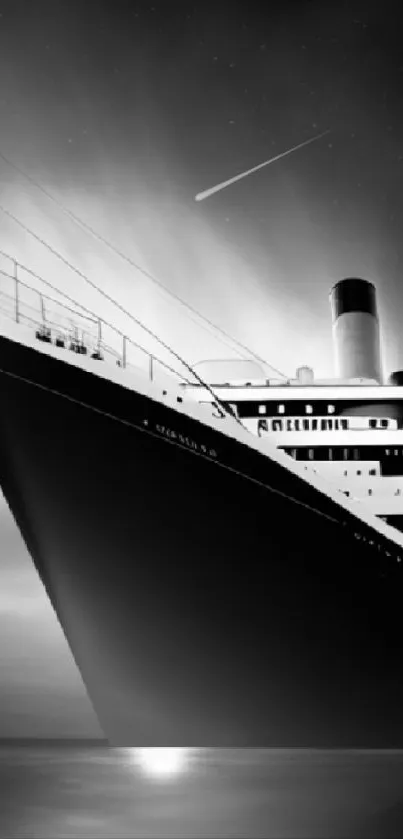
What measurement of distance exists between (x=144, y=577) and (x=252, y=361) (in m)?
6.49

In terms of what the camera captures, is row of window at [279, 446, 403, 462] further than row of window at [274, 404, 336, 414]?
No

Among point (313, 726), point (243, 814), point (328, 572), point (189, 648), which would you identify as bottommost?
point (243, 814)

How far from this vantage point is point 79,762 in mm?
16609

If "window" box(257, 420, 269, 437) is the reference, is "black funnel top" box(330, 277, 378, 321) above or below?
above

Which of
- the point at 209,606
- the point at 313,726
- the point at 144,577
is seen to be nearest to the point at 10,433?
the point at 144,577

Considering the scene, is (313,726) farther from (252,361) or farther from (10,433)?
(252,361)

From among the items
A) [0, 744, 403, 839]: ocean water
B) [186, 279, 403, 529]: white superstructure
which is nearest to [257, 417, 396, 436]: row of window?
[186, 279, 403, 529]: white superstructure

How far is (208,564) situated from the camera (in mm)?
12992

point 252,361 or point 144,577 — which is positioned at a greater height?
point 252,361

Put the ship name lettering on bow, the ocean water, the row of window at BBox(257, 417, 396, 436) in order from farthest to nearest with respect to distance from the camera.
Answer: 1. the row of window at BBox(257, 417, 396, 436)
2. the ship name lettering on bow
3. the ocean water

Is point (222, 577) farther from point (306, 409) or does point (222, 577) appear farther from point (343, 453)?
point (306, 409)

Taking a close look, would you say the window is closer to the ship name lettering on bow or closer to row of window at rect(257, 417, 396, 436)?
row of window at rect(257, 417, 396, 436)

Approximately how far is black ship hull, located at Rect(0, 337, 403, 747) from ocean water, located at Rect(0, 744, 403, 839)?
472 millimetres

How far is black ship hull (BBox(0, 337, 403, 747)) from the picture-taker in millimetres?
12898
